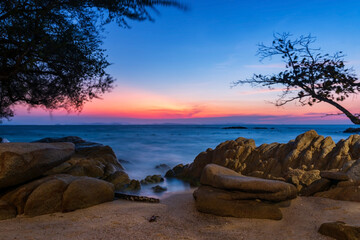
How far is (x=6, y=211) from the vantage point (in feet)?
19.6

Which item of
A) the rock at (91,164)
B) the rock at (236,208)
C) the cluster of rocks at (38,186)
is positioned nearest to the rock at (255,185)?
the rock at (236,208)

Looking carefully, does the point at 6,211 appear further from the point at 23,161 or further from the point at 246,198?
the point at 246,198

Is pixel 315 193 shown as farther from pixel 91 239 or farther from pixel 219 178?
pixel 91 239

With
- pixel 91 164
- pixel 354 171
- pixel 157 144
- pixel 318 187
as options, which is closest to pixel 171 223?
pixel 318 187

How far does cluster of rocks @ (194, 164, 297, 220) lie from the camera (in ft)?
19.4

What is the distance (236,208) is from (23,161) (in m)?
5.69

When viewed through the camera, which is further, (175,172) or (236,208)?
(175,172)

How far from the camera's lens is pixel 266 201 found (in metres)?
6.33

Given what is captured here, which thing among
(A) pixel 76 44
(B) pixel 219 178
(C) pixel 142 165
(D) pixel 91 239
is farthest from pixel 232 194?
(C) pixel 142 165

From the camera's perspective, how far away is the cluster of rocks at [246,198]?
5910 millimetres

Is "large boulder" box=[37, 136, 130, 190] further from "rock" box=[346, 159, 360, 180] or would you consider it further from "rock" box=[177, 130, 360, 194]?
"rock" box=[346, 159, 360, 180]

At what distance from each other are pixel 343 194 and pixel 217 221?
3917 millimetres

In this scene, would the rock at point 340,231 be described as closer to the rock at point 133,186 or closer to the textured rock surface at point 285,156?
the textured rock surface at point 285,156

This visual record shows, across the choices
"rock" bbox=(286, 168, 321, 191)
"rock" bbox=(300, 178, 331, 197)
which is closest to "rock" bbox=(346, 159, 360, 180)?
"rock" bbox=(300, 178, 331, 197)
